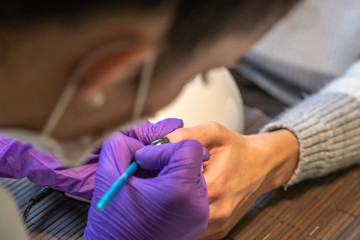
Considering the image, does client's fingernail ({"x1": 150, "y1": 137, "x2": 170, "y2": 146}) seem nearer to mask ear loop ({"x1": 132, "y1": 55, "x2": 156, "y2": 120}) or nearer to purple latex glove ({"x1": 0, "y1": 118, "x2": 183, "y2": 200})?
purple latex glove ({"x1": 0, "y1": 118, "x2": 183, "y2": 200})

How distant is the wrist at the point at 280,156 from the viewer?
0.77 metres

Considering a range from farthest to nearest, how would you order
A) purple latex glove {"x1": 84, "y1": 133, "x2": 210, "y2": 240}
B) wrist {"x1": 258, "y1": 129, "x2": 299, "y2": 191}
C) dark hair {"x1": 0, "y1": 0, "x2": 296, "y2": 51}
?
wrist {"x1": 258, "y1": 129, "x2": 299, "y2": 191} < purple latex glove {"x1": 84, "y1": 133, "x2": 210, "y2": 240} < dark hair {"x1": 0, "y1": 0, "x2": 296, "y2": 51}

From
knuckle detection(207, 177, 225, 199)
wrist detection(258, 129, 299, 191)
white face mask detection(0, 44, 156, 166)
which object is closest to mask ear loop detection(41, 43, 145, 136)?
white face mask detection(0, 44, 156, 166)

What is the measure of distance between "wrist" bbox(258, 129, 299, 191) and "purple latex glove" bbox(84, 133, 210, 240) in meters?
0.23

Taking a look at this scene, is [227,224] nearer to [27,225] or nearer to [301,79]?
[27,225]

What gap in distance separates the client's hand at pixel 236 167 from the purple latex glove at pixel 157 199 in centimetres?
7

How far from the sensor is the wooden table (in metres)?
0.65

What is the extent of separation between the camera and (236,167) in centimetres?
70

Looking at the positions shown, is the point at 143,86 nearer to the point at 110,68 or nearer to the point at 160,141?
the point at 110,68

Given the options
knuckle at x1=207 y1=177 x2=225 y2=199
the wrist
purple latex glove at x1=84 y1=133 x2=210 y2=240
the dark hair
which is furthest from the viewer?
the wrist

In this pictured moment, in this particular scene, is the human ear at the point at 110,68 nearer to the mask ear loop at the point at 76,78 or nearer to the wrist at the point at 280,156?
the mask ear loop at the point at 76,78

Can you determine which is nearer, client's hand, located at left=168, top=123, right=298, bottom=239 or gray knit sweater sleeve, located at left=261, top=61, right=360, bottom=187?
client's hand, located at left=168, top=123, right=298, bottom=239

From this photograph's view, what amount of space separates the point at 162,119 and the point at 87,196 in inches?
7.4

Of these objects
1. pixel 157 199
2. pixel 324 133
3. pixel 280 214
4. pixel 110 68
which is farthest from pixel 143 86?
pixel 324 133
